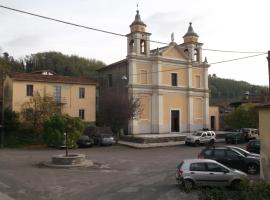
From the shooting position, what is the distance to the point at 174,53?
55094mm

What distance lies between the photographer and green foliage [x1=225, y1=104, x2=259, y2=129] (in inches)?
1826

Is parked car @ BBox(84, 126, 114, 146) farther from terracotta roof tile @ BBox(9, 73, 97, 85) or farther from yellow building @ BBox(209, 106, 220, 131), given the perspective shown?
yellow building @ BBox(209, 106, 220, 131)

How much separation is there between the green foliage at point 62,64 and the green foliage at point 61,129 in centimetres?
6538

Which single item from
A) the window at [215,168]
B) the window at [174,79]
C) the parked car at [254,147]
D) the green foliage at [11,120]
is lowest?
the window at [215,168]

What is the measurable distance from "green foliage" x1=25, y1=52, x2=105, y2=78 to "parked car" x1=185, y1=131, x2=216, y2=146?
53.8 metres

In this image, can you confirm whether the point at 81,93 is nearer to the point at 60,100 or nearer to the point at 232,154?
the point at 60,100

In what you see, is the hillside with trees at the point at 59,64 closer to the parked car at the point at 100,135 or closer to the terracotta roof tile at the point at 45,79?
the terracotta roof tile at the point at 45,79

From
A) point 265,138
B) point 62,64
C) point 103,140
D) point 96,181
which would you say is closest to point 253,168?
point 265,138

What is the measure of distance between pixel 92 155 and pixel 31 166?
7.70 metres

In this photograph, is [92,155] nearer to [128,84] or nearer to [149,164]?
[149,164]

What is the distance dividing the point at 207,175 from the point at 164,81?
121 feet

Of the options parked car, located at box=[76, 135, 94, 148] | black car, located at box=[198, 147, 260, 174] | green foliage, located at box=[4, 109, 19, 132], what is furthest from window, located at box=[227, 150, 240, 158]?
green foliage, located at box=[4, 109, 19, 132]

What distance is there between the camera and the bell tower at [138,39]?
170 feet

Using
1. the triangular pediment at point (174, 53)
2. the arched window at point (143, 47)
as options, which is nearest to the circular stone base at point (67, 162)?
the arched window at point (143, 47)
